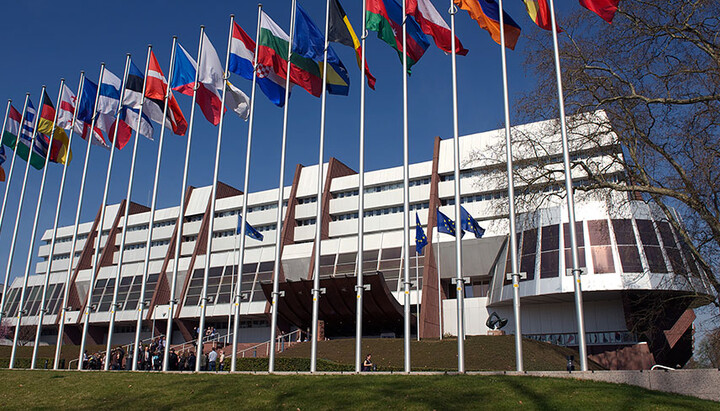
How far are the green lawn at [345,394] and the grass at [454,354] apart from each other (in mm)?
14198

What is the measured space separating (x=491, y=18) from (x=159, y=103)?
15367 millimetres

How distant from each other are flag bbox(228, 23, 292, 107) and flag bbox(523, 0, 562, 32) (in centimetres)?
1027

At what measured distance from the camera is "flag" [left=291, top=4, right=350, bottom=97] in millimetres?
22953

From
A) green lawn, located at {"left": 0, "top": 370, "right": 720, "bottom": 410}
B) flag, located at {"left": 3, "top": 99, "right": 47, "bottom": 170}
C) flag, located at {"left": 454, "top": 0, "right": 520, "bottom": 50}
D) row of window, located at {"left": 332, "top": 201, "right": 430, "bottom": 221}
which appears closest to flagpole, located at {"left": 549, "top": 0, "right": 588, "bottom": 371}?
green lawn, located at {"left": 0, "top": 370, "right": 720, "bottom": 410}

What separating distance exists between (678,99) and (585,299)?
20746 millimetres

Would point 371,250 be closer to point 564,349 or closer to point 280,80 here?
point 564,349

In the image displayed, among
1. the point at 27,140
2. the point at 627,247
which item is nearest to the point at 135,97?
the point at 27,140

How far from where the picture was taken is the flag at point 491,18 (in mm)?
20109

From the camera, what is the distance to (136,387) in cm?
1614

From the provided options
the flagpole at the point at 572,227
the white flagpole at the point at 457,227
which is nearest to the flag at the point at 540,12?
the flagpole at the point at 572,227

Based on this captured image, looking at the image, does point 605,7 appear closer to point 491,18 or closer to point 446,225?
point 491,18

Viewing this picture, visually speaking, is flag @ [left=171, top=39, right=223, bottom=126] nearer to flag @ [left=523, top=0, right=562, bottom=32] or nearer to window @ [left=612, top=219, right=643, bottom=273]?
flag @ [left=523, top=0, right=562, bottom=32]

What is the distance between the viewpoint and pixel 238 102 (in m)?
25.0

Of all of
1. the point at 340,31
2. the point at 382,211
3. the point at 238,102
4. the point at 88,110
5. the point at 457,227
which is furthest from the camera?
the point at 382,211
